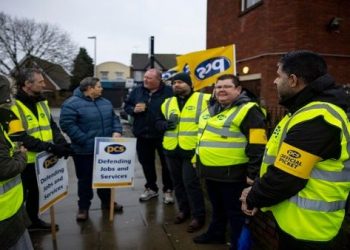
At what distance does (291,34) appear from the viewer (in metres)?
9.93

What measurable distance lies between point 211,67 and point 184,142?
2058 mm

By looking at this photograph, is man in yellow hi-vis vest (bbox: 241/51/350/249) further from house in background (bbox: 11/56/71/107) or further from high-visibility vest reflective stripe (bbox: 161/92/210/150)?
house in background (bbox: 11/56/71/107)

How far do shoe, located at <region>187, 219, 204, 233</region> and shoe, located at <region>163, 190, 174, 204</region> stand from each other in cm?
112

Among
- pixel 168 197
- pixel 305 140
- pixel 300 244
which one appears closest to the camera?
pixel 305 140

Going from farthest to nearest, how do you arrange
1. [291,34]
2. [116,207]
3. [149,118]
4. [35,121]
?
[291,34]
[149,118]
[116,207]
[35,121]

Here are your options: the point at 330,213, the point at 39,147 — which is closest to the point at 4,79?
the point at 39,147

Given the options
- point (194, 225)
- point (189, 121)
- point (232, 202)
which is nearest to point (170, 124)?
point (189, 121)

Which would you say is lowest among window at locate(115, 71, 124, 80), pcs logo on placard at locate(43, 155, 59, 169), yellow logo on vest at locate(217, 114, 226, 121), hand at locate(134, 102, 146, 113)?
pcs logo on placard at locate(43, 155, 59, 169)

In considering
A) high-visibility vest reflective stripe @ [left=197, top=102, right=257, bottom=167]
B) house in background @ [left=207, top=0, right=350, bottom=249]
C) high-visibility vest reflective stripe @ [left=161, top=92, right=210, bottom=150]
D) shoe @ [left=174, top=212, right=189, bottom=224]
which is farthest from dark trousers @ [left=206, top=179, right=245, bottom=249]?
house in background @ [left=207, top=0, right=350, bottom=249]

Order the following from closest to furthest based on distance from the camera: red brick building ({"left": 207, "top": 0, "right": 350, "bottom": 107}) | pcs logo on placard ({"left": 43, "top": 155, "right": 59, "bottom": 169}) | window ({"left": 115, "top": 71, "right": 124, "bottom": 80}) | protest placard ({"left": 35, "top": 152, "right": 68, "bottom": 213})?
protest placard ({"left": 35, "top": 152, "right": 68, "bottom": 213}), pcs logo on placard ({"left": 43, "top": 155, "right": 59, "bottom": 169}), red brick building ({"left": 207, "top": 0, "right": 350, "bottom": 107}), window ({"left": 115, "top": 71, "right": 124, "bottom": 80})

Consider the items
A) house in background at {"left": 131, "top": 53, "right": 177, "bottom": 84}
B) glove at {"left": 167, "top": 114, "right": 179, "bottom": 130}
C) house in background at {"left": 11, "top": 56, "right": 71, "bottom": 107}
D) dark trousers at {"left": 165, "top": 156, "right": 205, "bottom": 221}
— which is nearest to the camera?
dark trousers at {"left": 165, "top": 156, "right": 205, "bottom": 221}

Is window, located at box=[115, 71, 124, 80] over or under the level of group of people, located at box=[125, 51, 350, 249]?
over

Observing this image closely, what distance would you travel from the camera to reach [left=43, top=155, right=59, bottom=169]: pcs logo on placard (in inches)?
170

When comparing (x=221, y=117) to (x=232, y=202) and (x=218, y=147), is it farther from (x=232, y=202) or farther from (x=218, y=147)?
(x=232, y=202)
